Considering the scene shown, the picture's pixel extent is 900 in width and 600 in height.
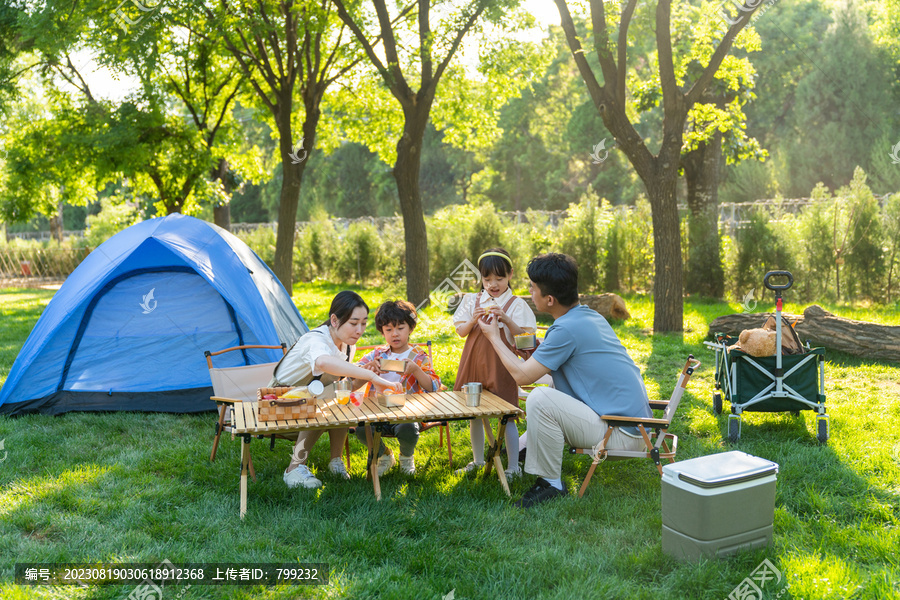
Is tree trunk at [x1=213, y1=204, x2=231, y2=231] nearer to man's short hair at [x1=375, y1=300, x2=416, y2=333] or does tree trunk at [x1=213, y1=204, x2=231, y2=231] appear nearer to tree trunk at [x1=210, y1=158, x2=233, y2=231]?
tree trunk at [x1=210, y1=158, x2=233, y2=231]

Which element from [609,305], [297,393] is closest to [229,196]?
[609,305]

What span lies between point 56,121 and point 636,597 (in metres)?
14.5

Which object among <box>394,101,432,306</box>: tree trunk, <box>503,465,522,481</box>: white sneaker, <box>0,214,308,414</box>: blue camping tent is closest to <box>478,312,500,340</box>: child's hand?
<box>503,465,522,481</box>: white sneaker

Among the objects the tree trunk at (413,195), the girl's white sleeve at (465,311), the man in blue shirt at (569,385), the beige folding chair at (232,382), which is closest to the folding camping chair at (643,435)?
the man in blue shirt at (569,385)

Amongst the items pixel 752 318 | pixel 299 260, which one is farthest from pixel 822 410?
pixel 299 260

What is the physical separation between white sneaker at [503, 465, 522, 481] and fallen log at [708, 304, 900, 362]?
4213 mm

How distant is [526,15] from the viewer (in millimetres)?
11500

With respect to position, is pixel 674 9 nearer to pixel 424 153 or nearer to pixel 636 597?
pixel 636 597

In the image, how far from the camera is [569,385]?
13.4ft

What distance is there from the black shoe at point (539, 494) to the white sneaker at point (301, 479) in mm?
1257

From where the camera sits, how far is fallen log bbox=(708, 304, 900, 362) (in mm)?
7520

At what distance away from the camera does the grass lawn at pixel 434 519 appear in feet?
10.1

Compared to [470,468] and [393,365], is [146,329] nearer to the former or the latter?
[393,365]

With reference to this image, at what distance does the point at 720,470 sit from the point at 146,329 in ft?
17.2
